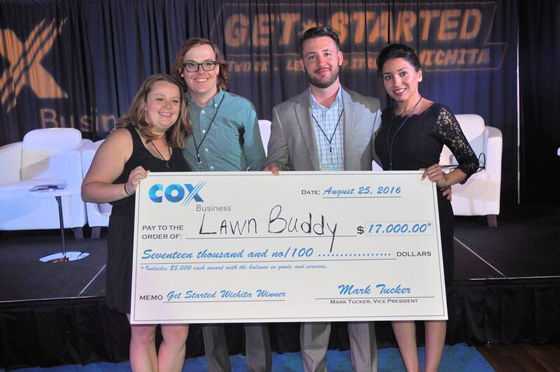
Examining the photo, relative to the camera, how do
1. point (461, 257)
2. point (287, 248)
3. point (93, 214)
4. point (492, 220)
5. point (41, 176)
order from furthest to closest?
point (41, 176) → point (93, 214) → point (492, 220) → point (461, 257) → point (287, 248)

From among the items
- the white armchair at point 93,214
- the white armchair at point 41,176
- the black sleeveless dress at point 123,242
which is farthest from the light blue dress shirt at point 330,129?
the white armchair at point 93,214

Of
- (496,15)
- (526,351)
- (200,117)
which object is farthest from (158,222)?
(496,15)

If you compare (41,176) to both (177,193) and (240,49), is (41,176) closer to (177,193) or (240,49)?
(240,49)

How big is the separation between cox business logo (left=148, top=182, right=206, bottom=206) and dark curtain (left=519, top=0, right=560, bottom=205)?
4744 mm

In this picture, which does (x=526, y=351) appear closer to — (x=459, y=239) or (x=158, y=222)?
(x=459, y=239)

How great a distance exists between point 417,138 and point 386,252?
1.65 ft

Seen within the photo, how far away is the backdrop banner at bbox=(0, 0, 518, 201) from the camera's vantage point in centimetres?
640

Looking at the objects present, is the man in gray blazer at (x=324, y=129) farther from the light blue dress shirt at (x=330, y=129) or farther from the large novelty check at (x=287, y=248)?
the large novelty check at (x=287, y=248)

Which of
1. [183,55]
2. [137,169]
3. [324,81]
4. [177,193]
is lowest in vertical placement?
[177,193]

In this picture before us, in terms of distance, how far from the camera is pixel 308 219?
2.35 metres

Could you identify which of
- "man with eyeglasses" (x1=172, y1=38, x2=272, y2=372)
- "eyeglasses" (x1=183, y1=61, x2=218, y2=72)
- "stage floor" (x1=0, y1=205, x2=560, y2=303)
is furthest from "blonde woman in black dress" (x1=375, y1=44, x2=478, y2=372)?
"stage floor" (x1=0, y1=205, x2=560, y2=303)

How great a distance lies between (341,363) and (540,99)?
170 inches

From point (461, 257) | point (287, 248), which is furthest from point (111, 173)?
point (461, 257)

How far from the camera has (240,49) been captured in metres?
6.55
